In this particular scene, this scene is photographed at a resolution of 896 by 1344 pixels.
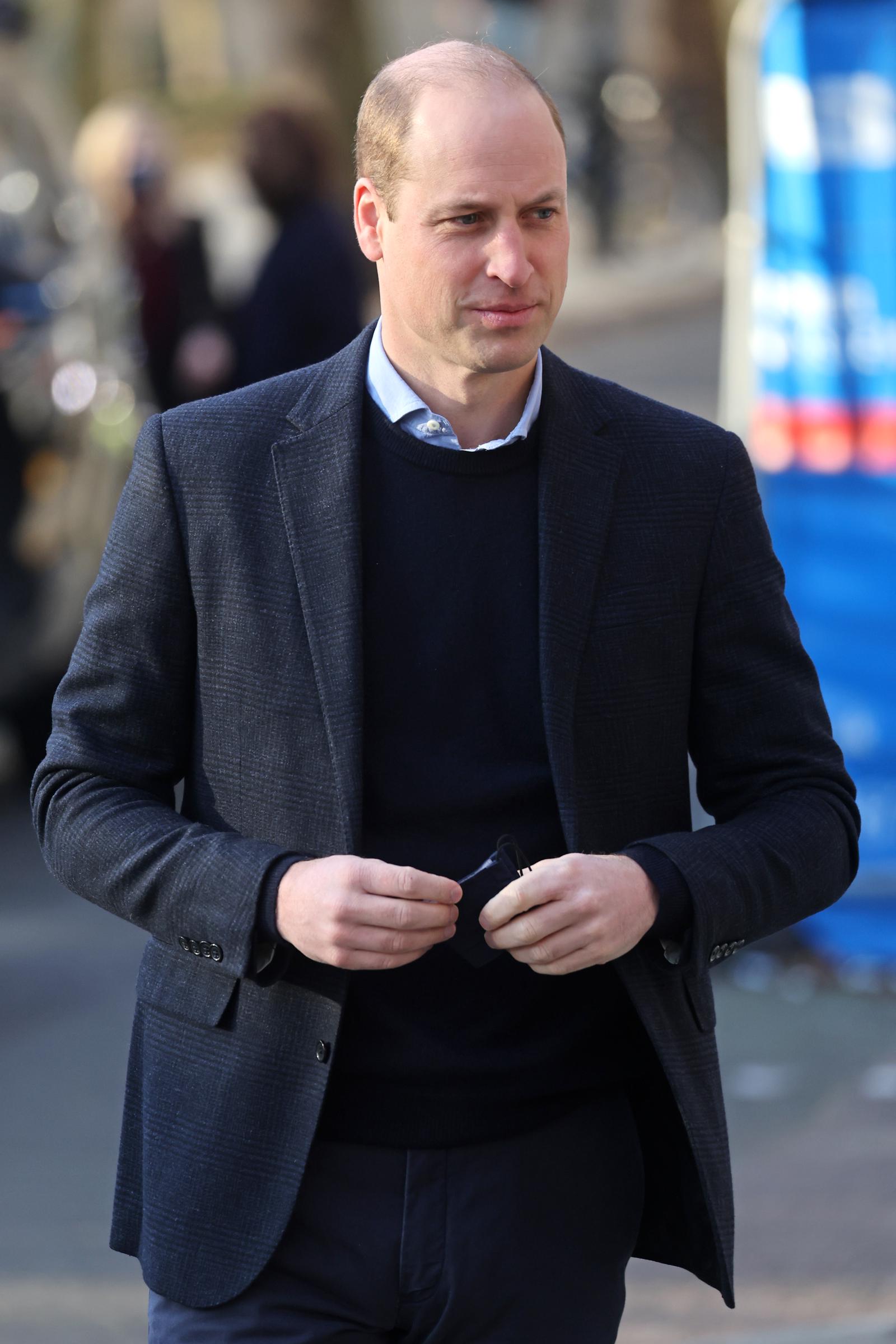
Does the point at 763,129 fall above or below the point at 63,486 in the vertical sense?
above

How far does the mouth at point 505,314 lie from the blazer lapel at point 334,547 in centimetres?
21

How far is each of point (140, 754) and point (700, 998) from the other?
68 centimetres

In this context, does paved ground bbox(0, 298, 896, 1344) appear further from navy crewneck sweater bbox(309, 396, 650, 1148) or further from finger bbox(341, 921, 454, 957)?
finger bbox(341, 921, 454, 957)

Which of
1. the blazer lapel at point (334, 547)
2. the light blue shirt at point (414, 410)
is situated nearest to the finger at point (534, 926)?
the blazer lapel at point (334, 547)

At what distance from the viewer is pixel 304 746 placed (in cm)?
225

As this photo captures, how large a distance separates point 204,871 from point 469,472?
522 millimetres

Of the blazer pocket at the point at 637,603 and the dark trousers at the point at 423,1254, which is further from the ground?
the blazer pocket at the point at 637,603

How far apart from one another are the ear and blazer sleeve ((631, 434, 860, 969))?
463 millimetres

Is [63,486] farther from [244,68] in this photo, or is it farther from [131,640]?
[244,68]

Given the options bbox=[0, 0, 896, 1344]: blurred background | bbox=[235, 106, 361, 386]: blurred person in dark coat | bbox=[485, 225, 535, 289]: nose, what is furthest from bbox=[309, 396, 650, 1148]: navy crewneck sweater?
bbox=[235, 106, 361, 386]: blurred person in dark coat

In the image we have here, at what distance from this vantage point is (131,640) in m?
2.27

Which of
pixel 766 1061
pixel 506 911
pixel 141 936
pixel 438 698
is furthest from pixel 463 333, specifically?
pixel 141 936

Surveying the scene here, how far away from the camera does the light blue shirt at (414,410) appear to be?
2.29 meters

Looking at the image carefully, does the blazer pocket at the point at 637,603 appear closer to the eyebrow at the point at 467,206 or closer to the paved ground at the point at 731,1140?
the eyebrow at the point at 467,206
